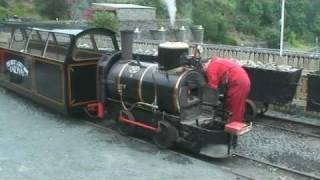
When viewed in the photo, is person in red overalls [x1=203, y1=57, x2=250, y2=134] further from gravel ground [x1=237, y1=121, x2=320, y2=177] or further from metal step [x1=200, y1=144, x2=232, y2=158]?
gravel ground [x1=237, y1=121, x2=320, y2=177]

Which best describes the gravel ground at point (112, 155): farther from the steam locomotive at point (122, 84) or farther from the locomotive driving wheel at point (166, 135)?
the steam locomotive at point (122, 84)

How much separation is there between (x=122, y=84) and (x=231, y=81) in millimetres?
2397

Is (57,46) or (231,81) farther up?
(57,46)

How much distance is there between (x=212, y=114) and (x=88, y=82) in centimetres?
336

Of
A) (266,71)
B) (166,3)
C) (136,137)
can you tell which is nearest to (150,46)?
(266,71)

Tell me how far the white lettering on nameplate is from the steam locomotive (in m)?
0.03

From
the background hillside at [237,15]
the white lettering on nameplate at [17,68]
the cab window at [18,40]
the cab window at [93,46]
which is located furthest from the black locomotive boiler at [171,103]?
the background hillside at [237,15]

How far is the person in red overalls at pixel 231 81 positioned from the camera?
9375 millimetres

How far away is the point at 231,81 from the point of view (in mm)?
9375

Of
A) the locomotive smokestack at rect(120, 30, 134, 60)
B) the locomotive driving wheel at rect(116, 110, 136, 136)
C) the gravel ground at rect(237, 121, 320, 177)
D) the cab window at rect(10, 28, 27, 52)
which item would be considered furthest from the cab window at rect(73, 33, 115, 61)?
the gravel ground at rect(237, 121, 320, 177)

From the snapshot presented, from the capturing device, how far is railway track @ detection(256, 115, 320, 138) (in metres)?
11.2

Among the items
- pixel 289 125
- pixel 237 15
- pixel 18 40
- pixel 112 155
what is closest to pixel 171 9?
pixel 237 15

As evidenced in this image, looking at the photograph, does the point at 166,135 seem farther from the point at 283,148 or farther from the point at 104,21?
the point at 104,21

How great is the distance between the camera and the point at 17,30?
14.1 metres
